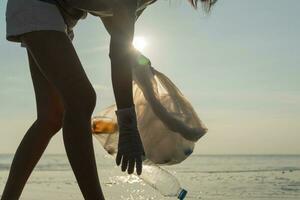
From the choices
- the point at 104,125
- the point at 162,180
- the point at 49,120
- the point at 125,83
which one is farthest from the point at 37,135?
the point at 162,180

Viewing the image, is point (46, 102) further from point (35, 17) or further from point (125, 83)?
point (125, 83)

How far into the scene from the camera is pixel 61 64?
256cm

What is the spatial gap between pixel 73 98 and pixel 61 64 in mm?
172

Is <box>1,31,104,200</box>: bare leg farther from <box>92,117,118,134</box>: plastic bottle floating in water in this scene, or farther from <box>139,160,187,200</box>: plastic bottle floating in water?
<box>139,160,187,200</box>: plastic bottle floating in water

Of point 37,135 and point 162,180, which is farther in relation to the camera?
point 162,180

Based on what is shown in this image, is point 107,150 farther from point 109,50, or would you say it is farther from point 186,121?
point 109,50

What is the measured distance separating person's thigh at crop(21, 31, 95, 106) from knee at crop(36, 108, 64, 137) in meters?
0.41

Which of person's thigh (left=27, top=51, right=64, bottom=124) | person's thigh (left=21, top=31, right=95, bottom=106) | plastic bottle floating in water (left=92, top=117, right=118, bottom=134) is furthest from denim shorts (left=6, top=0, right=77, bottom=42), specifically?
plastic bottle floating in water (left=92, top=117, right=118, bottom=134)

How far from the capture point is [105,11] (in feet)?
8.67

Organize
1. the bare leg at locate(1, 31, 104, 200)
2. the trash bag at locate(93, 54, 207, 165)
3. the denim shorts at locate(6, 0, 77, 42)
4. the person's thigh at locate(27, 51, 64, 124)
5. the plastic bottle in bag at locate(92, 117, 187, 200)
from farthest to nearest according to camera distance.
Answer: the plastic bottle in bag at locate(92, 117, 187, 200), the person's thigh at locate(27, 51, 64, 124), the trash bag at locate(93, 54, 207, 165), the denim shorts at locate(6, 0, 77, 42), the bare leg at locate(1, 31, 104, 200)

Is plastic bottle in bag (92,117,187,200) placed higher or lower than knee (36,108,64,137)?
lower

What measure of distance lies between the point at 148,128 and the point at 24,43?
77 cm

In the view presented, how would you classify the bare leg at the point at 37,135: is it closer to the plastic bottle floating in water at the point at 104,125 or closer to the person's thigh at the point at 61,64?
the plastic bottle floating in water at the point at 104,125

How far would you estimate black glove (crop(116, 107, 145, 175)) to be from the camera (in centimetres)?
222
